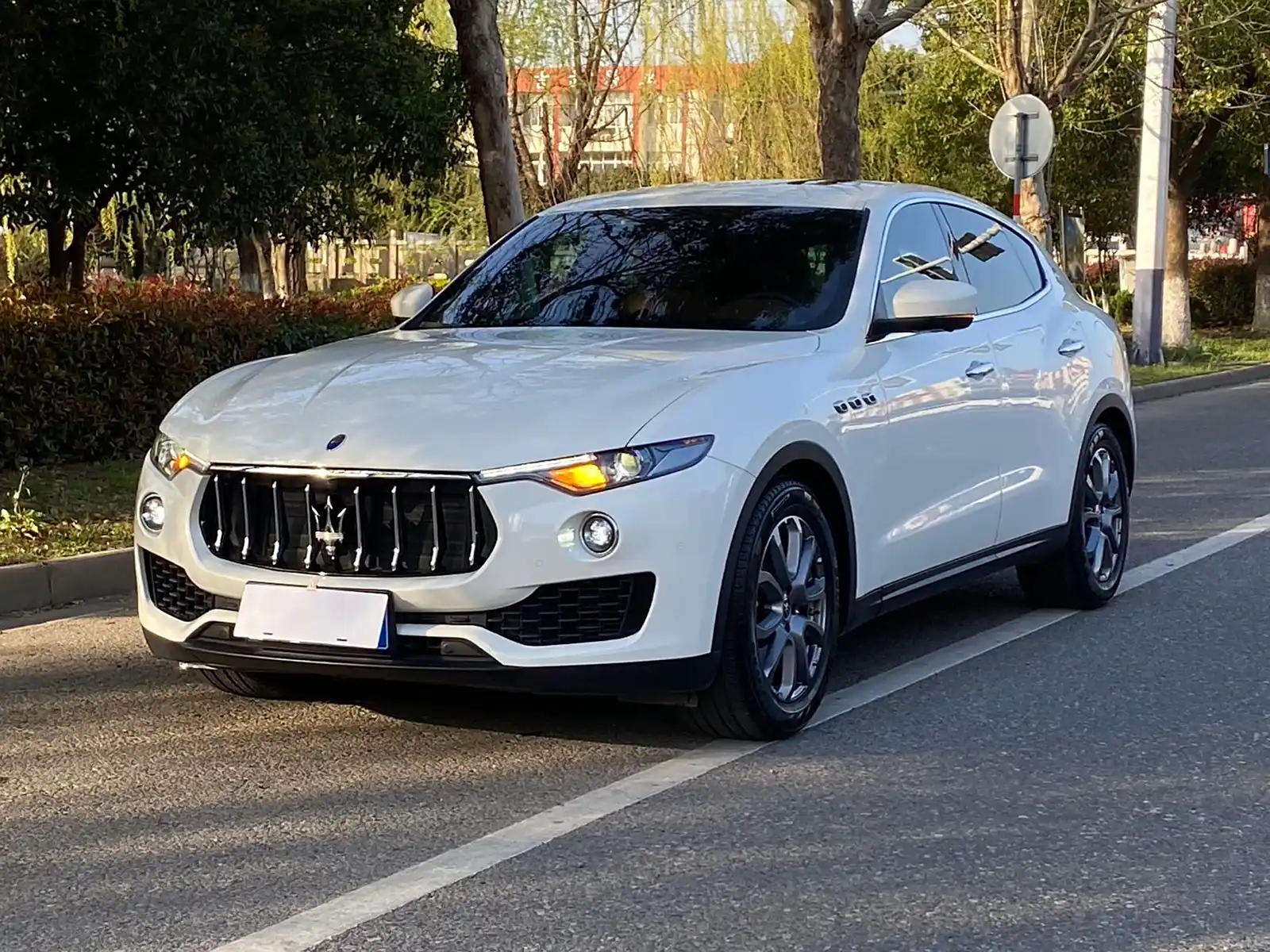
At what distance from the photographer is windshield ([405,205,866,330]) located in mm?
5652

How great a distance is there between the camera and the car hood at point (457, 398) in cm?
451

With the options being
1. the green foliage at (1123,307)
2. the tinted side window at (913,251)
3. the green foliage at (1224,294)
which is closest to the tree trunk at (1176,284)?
the green foliage at (1123,307)

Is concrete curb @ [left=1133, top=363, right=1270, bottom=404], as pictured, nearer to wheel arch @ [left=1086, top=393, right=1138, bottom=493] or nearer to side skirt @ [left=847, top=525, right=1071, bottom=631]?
wheel arch @ [left=1086, top=393, right=1138, bottom=493]

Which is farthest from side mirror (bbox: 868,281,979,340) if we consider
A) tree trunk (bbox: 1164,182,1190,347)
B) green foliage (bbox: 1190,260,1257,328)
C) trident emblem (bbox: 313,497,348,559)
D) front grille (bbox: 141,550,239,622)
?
green foliage (bbox: 1190,260,1257,328)

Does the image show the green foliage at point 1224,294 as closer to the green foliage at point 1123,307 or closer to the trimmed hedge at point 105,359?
the green foliage at point 1123,307

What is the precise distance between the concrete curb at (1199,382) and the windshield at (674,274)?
11.1m

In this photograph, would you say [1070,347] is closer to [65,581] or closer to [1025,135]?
[65,581]

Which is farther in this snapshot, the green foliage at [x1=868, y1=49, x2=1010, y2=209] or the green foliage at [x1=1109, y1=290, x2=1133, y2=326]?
the green foliage at [x1=1109, y1=290, x2=1133, y2=326]

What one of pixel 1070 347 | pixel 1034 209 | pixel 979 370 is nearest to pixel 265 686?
pixel 979 370

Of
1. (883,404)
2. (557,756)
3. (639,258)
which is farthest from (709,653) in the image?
(639,258)

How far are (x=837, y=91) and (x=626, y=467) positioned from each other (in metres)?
11.6

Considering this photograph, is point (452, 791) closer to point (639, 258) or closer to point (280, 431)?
point (280, 431)

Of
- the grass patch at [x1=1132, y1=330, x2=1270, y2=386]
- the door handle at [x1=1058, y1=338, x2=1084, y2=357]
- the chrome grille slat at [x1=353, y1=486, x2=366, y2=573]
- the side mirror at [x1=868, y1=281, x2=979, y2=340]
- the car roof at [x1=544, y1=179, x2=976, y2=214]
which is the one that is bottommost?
the grass patch at [x1=1132, y1=330, x2=1270, y2=386]

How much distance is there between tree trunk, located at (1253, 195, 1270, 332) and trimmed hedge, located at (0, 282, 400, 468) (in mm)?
19831
